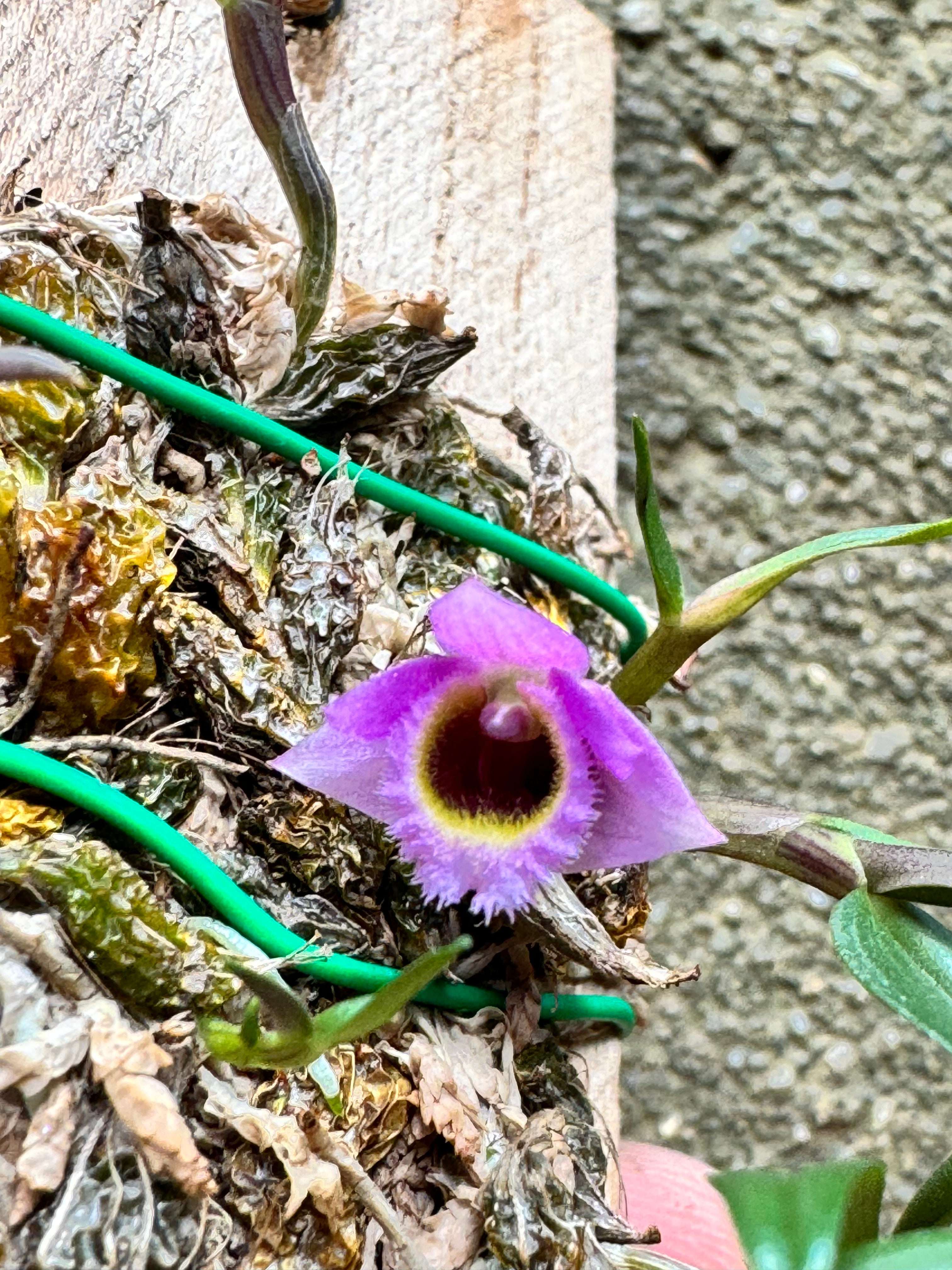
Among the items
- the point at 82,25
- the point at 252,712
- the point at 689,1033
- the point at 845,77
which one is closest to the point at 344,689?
the point at 252,712

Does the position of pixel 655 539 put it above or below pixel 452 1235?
above

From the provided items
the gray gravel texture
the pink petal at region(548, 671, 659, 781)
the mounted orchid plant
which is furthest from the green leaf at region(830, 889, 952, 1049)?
the gray gravel texture

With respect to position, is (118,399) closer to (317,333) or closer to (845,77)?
(317,333)

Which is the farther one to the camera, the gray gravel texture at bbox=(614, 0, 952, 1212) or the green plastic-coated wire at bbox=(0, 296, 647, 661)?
the gray gravel texture at bbox=(614, 0, 952, 1212)

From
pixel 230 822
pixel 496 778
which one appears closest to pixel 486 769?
pixel 496 778

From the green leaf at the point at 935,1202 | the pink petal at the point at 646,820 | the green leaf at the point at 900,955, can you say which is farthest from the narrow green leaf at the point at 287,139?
the green leaf at the point at 935,1202

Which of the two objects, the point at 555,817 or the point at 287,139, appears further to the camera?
the point at 287,139

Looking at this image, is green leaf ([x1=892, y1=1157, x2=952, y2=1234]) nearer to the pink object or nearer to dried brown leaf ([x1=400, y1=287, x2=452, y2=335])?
the pink object

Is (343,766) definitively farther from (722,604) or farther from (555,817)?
(722,604)
